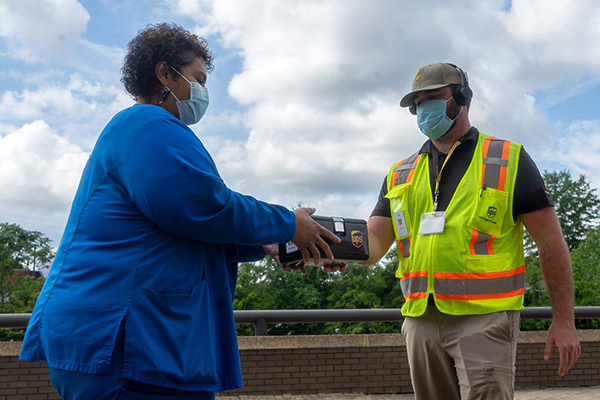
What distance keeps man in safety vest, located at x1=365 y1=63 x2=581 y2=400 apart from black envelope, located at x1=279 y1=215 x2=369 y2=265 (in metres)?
0.43

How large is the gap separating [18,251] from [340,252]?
4212 centimetres

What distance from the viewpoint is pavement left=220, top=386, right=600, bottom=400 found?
786 cm

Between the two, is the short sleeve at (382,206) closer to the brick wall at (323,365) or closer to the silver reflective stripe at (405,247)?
the silver reflective stripe at (405,247)

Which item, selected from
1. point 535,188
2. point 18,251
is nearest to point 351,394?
point 535,188

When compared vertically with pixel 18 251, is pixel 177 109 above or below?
below

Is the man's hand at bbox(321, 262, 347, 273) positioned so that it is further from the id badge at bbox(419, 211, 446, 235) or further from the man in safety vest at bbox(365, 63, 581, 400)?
the id badge at bbox(419, 211, 446, 235)

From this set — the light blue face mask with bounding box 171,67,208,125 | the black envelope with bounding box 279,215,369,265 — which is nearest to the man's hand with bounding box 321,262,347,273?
the black envelope with bounding box 279,215,369,265

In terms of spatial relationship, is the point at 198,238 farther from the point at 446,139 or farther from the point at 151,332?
the point at 446,139

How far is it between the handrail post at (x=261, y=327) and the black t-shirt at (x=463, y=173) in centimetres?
426

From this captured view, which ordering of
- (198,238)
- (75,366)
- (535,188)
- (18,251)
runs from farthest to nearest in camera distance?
(18,251)
(535,188)
(198,238)
(75,366)

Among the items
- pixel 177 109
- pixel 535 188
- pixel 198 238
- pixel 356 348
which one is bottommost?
pixel 356 348

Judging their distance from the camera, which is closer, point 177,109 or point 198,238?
point 198,238

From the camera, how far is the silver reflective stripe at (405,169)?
3.95 metres

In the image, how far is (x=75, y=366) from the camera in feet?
6.74
